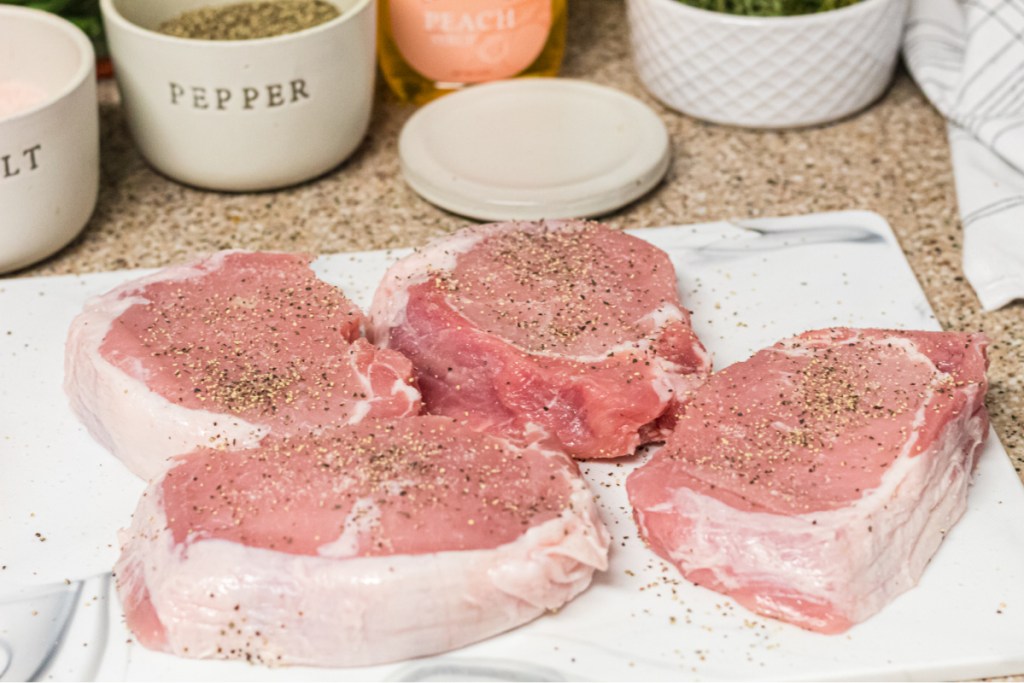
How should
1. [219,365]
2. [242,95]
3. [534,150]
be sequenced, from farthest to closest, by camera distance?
[534,150] < [242,95] < [219,365]

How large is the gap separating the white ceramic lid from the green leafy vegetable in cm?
62

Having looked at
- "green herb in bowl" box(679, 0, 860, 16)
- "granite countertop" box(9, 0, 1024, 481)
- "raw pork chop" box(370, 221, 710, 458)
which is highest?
"green herb in bowl" box(679, 0, 860, 16)

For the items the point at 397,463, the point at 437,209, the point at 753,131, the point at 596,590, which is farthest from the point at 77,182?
the point at 753,131

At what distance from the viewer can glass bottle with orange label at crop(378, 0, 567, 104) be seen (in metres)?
2.14

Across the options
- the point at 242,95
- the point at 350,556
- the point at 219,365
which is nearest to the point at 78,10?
the point at 242,95

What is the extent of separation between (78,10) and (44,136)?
1.94 feet

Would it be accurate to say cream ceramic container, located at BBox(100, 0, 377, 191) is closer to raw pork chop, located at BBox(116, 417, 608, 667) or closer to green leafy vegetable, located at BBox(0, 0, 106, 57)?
green leafy vegetable, located at BBox(0, 0, 106, 57)

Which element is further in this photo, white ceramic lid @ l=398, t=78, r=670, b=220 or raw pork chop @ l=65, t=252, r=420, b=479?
white ceramic lid @ l=398, t=78, r=670, b=220

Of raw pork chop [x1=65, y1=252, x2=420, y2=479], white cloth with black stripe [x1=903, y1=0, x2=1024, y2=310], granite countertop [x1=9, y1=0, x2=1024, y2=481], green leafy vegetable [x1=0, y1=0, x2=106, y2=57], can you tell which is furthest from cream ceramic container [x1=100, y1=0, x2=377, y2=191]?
white cloth with black stripe [x1=903, y1=0, x2=1024, y2=310]

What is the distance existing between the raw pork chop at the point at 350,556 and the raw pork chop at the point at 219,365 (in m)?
0.10

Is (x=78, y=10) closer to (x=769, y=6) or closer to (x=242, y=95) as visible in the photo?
(x=242, y=95)

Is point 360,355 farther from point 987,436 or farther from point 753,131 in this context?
point 753,131

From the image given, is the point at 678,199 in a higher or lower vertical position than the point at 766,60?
lower

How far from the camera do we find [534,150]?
83.6 inches
